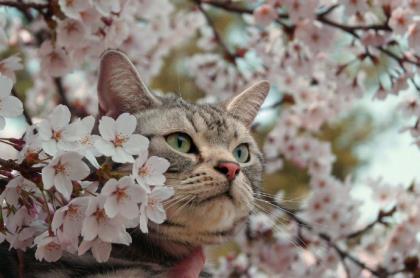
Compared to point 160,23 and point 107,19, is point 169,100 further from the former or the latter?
point 160,23

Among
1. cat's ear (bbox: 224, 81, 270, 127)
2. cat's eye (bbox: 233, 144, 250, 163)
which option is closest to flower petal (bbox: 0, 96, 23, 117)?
cat's eye (bbox: 233, 144, 250, 163)

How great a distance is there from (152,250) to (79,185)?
0.50 meters

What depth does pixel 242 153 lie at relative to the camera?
67.9 inches

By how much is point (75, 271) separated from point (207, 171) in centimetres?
36

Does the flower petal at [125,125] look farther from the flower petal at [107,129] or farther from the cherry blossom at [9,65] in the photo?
the cherry blossom at [9,65]

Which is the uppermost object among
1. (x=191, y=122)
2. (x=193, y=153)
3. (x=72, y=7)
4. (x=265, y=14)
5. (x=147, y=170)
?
(x=265, y=14)

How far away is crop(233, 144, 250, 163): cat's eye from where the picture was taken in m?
1.69

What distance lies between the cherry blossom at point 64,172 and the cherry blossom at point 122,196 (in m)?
0.05

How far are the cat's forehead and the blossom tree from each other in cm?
22

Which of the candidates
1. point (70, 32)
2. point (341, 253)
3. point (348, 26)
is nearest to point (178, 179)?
point (70, 32)

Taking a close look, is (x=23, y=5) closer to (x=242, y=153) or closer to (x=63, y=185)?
(x=242, y=153)

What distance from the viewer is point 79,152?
1012 millimetres

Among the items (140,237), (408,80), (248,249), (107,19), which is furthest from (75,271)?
(248,249)

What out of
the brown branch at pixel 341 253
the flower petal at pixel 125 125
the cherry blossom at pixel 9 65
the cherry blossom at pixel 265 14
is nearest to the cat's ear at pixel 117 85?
the cherry blossom at pixel 9 65
